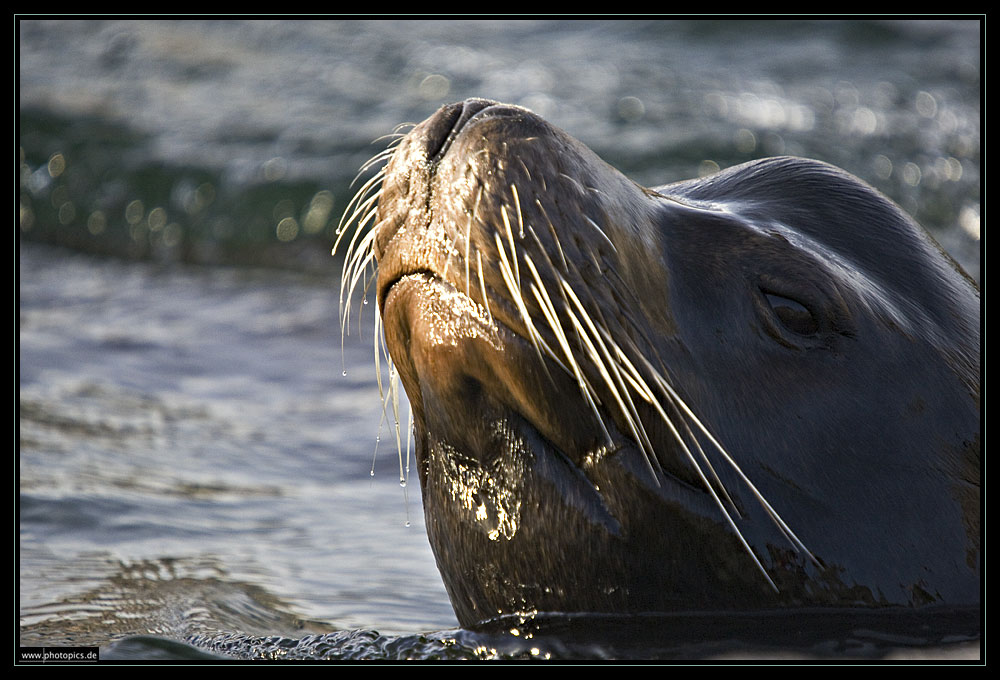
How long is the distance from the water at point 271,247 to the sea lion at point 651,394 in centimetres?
21

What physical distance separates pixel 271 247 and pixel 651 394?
748cm

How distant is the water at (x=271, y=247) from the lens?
14.9 feet

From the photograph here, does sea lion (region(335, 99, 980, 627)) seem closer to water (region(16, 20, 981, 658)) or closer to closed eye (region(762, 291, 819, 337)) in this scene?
closed eye (region(762, 291, 819, 337))

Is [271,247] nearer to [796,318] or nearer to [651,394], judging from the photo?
[796,318]

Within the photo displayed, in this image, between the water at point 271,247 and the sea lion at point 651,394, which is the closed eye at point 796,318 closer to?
the sea lion at point 651,394

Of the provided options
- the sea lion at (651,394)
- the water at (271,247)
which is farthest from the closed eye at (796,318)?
the water at (271,247)

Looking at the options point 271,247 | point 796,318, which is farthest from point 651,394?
point 271,247

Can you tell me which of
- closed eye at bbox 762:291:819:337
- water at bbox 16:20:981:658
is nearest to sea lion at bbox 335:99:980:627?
closed eye at bbox 762:291:819:337

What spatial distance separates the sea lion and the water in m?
0.21

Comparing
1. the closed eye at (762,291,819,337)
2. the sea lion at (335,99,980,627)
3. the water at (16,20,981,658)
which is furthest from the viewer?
the water at (16,20,981,658)

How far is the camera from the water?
455 cm

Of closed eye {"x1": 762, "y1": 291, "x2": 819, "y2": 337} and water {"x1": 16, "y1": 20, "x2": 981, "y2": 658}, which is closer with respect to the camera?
closed eye {"x1": 762, "y1": 291, "x2": 819, "y2": 337}

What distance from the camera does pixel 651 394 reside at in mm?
3152

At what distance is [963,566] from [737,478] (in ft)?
2.01
